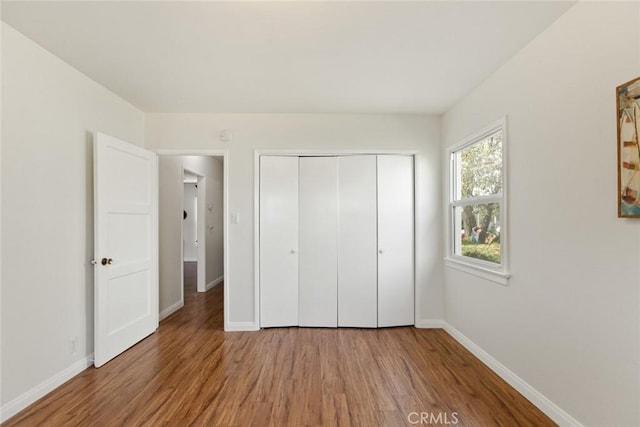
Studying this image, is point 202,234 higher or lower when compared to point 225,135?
lower

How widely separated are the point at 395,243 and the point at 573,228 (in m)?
1.79

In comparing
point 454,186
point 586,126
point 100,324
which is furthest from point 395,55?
point 100,324

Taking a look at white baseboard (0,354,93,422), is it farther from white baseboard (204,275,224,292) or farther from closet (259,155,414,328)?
white baseboard (204,275,224,292)

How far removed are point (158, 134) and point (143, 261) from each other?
147 centimetres

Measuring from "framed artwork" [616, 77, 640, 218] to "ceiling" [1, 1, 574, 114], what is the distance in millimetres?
Result: 691

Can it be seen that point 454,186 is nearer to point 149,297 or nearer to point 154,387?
point 154,387

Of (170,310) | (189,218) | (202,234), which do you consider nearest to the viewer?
(170,310)

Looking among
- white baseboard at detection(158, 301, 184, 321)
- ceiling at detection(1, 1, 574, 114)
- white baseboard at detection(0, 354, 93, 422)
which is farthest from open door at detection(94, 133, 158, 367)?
ceiling at detection(1, 1, 574, 114)

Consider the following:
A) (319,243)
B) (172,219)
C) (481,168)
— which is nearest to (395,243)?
(319,243)

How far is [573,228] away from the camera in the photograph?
5.59 feet

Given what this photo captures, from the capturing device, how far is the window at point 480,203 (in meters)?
2.40

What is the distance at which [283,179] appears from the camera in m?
3.38

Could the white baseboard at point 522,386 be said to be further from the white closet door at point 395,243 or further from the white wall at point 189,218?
the white wall at point 189,218

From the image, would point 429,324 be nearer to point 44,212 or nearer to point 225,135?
point 225,135
